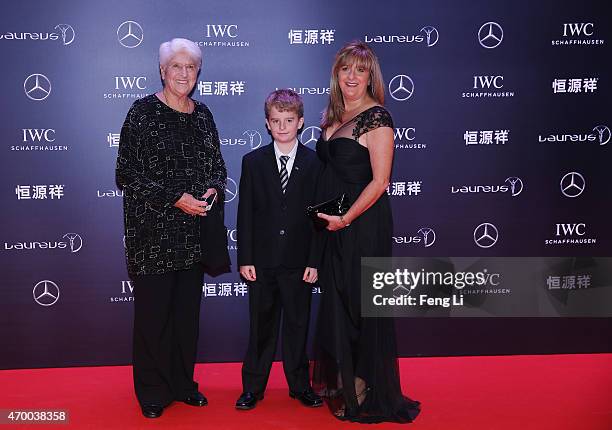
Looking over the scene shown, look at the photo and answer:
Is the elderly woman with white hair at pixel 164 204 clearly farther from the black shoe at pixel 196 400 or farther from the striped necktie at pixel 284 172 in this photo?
the striped necktie at pixel 284 172

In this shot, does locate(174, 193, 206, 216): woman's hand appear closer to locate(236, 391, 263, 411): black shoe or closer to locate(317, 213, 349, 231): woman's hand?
locate(317, 213, 349, 231): woman's hand

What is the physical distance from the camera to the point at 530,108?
14.4 feet

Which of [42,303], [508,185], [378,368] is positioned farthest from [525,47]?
[42,303]

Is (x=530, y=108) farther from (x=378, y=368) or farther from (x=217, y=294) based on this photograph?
(x=217, y=294)

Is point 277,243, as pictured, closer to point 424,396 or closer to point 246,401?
point 246,401

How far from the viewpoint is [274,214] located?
3457mm

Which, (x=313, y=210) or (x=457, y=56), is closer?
(x=313, y=210)

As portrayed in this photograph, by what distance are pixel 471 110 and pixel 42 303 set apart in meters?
3.28

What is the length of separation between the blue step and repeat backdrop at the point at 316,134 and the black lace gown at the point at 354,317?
3.61 ft

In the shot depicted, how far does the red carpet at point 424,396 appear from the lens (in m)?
3.29

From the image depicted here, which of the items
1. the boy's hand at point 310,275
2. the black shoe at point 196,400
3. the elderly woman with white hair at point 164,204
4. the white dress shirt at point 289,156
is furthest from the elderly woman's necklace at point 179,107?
the black shoe at point 196,400

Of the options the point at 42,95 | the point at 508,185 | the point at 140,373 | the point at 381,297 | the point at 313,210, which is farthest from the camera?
the point at 508,185

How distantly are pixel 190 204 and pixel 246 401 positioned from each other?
1154 mm

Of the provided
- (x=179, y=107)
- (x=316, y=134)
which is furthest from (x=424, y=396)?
(x=179, y=107)
